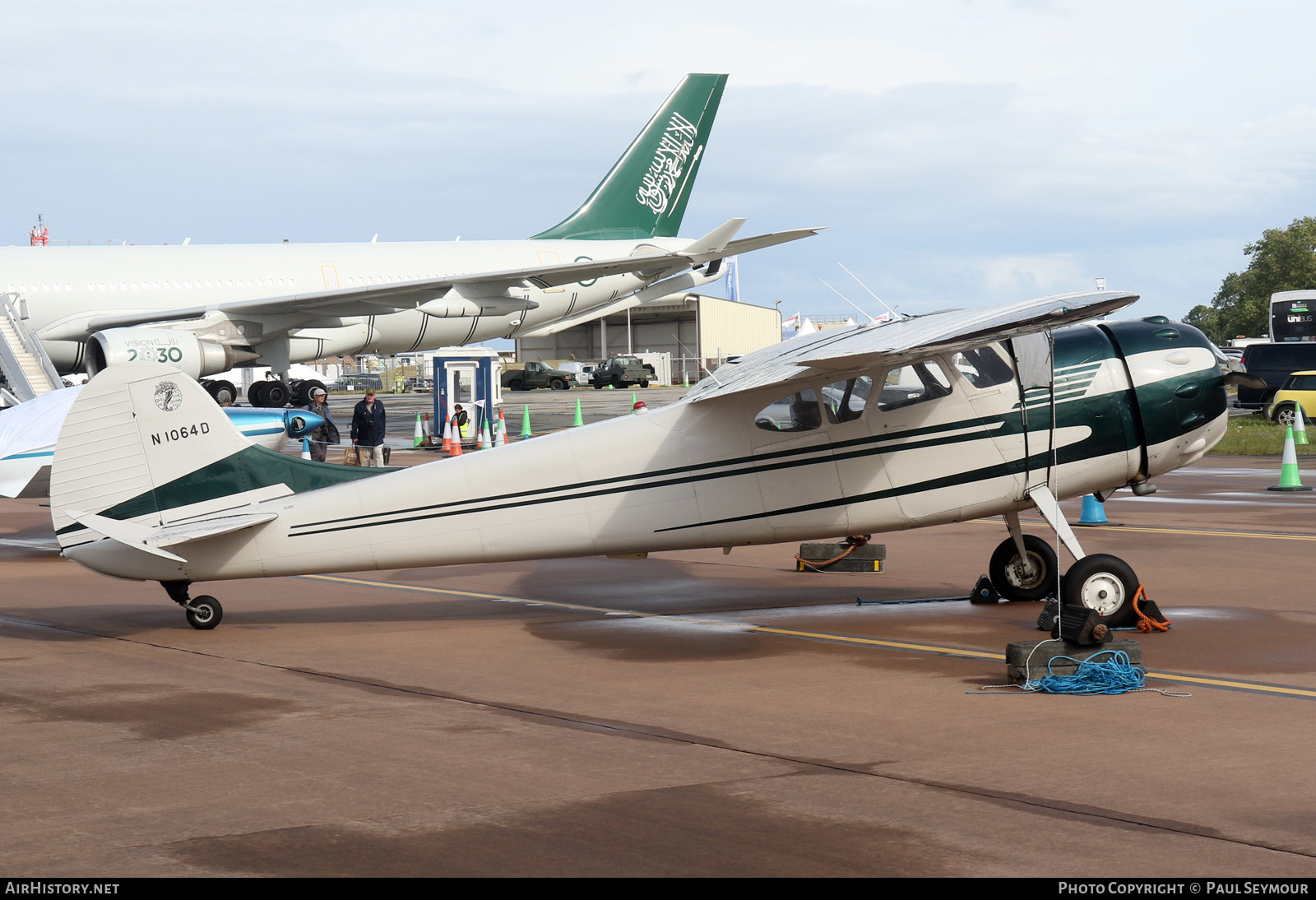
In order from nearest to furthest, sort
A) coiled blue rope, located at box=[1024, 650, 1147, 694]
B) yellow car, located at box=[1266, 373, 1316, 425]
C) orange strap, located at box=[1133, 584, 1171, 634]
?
coiled blue rope, located at box=[1024, 650, 1147, 694], orange strap, located at box=[1133, 584, 1171, 634], yellow car, located at box=[1266, 373, 1316, 425]

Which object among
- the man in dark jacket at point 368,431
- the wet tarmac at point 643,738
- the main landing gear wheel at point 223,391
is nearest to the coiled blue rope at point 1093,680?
the wet tarmac at point 643,738

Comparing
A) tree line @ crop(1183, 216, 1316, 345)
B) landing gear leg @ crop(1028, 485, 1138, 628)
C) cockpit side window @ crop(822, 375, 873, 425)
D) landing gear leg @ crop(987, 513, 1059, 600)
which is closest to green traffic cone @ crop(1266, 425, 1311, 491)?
landing gear leg @ crop(987, 513, 1059, 600)

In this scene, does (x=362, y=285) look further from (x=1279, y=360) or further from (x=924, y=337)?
(x=1279, y=360)

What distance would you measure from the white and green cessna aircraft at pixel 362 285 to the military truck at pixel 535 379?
1352 inches

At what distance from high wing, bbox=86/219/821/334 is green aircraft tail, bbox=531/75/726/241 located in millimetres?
8317

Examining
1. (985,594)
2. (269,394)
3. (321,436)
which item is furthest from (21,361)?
(985,594)

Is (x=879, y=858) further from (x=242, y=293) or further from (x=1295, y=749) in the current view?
(x=242, y=293)

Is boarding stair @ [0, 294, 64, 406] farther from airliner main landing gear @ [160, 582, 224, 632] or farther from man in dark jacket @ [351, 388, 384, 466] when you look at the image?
airliner main landing gear @ [160, 582, 224, 632]

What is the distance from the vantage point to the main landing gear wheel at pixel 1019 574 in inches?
464

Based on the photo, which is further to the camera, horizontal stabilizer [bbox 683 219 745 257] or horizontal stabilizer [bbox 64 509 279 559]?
horizontal stabilizer [bbox 683 219 745 257]

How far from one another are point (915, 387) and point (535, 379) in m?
64.9

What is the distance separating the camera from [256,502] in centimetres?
1027

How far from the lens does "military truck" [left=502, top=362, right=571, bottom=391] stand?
7419cm

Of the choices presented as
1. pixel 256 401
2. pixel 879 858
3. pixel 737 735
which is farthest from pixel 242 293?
pixel 879 858
